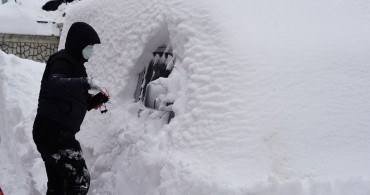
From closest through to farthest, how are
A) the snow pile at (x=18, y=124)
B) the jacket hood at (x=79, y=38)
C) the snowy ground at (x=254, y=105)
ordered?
the snowy ground at (x=254, y=105)
the jacket hood at (x=79, y=38)
the snow pile at (x=18, y=124)

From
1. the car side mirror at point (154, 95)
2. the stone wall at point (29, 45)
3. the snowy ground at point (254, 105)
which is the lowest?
the stone wall at point (29, 45)

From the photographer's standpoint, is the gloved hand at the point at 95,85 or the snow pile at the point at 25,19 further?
the snow pile at the point at 25,19

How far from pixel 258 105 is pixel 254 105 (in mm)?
23

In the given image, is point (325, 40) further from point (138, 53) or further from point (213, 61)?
point (138, 53)

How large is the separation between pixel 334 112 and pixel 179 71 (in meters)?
1.09

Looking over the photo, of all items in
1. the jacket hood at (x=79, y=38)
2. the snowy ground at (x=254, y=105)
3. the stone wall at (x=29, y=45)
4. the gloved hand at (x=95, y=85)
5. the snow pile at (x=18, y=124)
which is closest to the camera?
the snowy ground at (x=254, y=105)

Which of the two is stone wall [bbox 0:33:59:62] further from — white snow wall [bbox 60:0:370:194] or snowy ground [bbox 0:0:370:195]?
white snow wall [bbox 60:0:370:194]

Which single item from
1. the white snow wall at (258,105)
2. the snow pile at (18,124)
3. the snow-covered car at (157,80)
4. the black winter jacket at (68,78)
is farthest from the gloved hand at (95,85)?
the snow pile at (18,124)

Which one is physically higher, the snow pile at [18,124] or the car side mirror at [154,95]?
the car side mirror at [154,95]

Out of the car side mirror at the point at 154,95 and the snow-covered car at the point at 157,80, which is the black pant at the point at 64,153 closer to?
the snow-covered car at the point at 157,80

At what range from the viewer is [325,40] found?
8.82 feet

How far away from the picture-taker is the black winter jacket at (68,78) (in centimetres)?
334

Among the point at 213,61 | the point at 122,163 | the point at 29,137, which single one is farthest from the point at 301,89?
the point at 29,137

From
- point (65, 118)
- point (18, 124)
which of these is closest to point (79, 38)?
point (65, 118)
